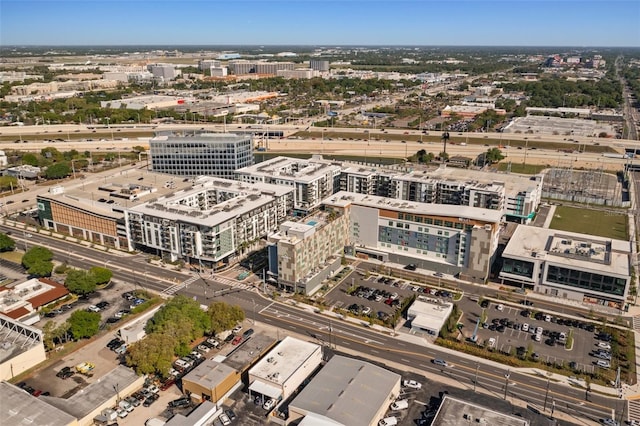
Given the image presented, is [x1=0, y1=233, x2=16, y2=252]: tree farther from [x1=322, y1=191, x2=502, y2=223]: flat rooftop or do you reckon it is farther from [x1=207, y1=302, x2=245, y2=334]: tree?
[x1=322, y1=191, x2=502, y2=223]: flat rooftop

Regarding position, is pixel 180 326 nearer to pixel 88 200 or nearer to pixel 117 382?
pixel 117 382

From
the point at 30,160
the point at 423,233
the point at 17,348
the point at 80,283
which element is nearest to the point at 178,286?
the point at 80,283

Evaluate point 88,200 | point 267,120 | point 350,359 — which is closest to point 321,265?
point 350,359

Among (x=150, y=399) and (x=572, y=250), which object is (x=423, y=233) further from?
(x=150, y=399)

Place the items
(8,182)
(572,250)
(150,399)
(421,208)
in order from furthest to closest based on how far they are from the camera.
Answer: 1. (8,182)
2. (421,208)
3. (572,250)
4. (150,399)

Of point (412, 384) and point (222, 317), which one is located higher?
point (222, 317)

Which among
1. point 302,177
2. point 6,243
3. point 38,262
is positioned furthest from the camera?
point 302,177
